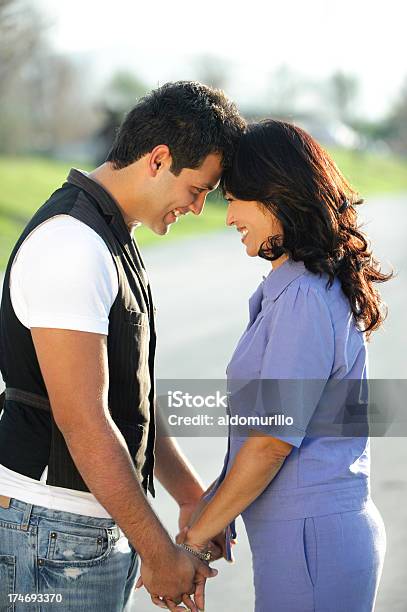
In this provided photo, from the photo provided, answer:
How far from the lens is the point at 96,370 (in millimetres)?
2475

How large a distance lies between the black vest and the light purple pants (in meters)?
0.49

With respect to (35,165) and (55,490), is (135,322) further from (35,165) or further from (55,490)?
(35,165)

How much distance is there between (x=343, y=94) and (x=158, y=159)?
88.0m

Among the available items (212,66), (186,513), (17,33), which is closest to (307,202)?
(186,513)

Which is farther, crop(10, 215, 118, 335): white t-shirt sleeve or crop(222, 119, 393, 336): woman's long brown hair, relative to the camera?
crop(222, 119, 393, 336): woman's long brown hair

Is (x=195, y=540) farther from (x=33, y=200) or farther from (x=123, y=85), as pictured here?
(x=123, y=85)

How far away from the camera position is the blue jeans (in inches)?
103

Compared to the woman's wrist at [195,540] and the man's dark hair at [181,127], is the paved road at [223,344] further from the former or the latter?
the man's dark hair at [181,127]

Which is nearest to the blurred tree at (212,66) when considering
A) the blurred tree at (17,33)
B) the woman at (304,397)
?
the blurred tree at (17,33)

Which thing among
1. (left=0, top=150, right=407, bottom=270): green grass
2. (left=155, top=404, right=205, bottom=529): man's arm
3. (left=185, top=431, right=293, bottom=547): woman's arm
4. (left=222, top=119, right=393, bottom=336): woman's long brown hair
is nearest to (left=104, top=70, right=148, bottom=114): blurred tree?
(left=0, top=150, right=407, bottom=270): green grass

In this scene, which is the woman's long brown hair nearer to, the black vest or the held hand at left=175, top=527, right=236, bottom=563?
the black vest

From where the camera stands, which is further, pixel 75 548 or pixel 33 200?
pixel 33 200

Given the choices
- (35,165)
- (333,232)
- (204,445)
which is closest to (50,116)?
(35,165)

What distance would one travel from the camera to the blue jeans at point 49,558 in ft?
8.61
